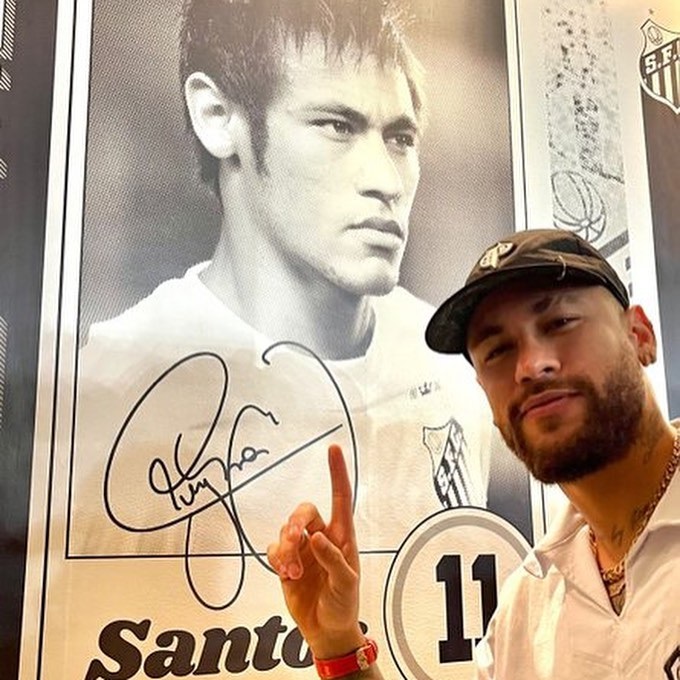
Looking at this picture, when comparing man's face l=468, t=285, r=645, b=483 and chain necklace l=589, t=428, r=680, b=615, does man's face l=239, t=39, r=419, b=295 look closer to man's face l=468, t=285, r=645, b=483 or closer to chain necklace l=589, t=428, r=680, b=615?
man's face l=468, t=285, r=645, b=483

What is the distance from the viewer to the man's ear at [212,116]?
156 centimetres

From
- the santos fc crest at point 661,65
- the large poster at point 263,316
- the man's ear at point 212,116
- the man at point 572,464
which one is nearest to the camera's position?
the man at point 572,464

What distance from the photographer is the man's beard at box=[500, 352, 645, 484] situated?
993 mm

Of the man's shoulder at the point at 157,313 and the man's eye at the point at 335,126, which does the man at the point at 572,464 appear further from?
the man's eye at the point at 335,126

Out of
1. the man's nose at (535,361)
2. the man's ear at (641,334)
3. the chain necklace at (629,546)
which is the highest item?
the man's ear at (641,334)

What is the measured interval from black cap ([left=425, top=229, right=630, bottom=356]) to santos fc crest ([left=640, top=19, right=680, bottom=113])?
1.33 metres

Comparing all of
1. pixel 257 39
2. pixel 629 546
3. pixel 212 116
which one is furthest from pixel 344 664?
pixel 257 39

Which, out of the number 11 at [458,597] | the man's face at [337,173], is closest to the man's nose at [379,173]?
the man's face at [337,173]

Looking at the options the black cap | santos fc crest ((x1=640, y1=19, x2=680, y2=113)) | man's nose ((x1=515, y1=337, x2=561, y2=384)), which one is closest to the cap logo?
the black cap

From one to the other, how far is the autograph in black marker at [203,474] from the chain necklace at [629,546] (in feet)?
2.13

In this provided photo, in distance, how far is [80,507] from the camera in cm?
135

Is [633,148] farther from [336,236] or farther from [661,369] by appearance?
[336,236]

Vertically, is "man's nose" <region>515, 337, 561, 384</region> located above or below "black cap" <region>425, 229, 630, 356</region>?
below

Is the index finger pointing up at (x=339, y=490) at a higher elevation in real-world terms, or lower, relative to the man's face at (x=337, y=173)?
lower
